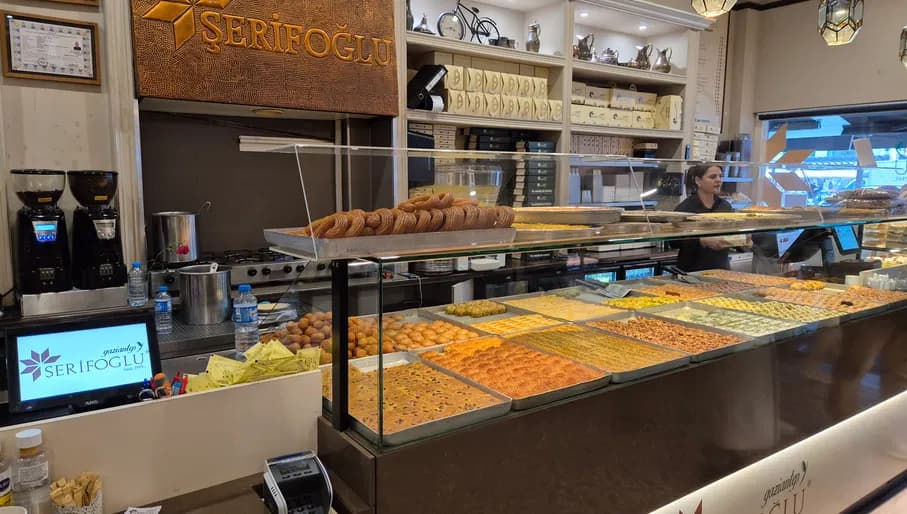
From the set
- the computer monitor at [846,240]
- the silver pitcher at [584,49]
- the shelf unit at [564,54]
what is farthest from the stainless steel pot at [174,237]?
the computer monitor at [846,240]

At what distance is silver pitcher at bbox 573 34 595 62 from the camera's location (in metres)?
4.67

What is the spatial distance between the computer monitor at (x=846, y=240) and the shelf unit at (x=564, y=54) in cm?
192

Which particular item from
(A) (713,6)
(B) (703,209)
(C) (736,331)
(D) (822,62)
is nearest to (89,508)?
(C) (736,331)

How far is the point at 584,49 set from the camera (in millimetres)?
4684

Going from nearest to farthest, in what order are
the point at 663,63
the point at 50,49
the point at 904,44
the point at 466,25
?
the point at 50,49
the point at 904,44
the point at 466,25
the point at 663,63

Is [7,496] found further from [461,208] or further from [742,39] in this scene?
[742,39]

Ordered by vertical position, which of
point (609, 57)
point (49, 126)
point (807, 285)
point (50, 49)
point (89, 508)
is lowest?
point (89, 508)

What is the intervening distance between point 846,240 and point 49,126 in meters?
4.30

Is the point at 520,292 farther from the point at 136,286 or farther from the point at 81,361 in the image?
the point at 136,286

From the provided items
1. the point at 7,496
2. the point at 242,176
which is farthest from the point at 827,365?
the point at 242,176

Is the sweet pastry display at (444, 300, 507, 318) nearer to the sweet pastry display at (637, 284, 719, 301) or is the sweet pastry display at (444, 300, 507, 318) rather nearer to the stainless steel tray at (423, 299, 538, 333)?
the stainless steel tray at (423, 299, 538, 333)

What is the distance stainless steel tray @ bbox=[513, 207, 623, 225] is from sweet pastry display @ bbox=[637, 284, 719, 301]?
0.94 meters

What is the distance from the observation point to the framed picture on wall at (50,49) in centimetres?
272

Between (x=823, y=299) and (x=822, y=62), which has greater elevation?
(x=822, y=62)
